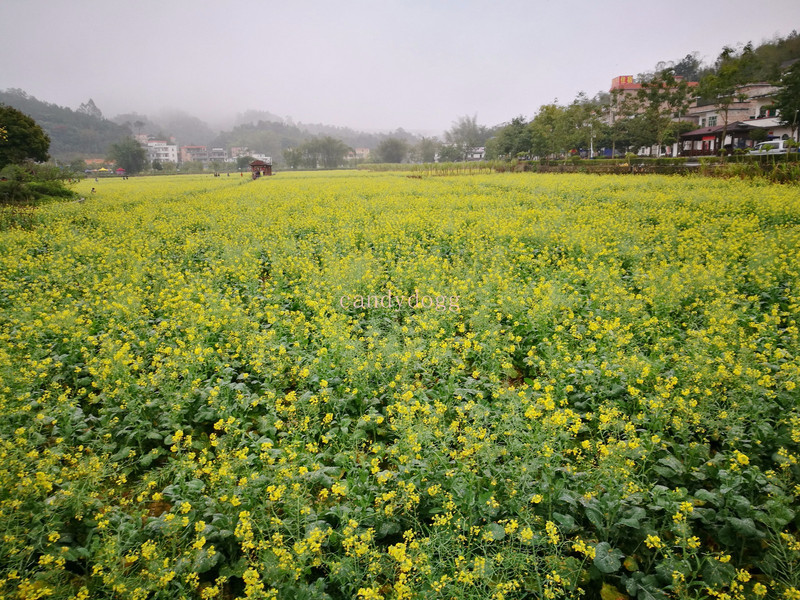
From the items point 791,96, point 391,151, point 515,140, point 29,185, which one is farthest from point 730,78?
point 391,151

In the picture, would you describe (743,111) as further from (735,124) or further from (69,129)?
(69,129)

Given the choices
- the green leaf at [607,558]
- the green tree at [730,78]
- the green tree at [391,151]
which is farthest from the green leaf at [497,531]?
the green tree at [391,151]

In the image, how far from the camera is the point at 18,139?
25203 mm

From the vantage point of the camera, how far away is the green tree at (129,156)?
7856cm

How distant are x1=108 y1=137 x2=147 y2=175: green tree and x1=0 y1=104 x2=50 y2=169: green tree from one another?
6125 cm

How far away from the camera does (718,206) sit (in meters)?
13.3

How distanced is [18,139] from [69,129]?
366 ft

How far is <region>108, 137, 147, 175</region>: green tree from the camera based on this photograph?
258 feet

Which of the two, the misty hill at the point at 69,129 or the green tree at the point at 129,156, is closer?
the green tree at the point at 129,156

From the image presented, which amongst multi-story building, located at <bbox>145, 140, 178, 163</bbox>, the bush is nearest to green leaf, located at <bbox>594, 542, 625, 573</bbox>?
the bush

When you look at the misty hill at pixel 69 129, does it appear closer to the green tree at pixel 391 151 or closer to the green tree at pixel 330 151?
the green tree at pixel 330 151

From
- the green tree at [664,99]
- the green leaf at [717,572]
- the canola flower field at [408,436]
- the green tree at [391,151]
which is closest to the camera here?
the green leaf at [717,572]

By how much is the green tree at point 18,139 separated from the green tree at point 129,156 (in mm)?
61250

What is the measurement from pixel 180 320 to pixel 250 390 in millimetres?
2400
